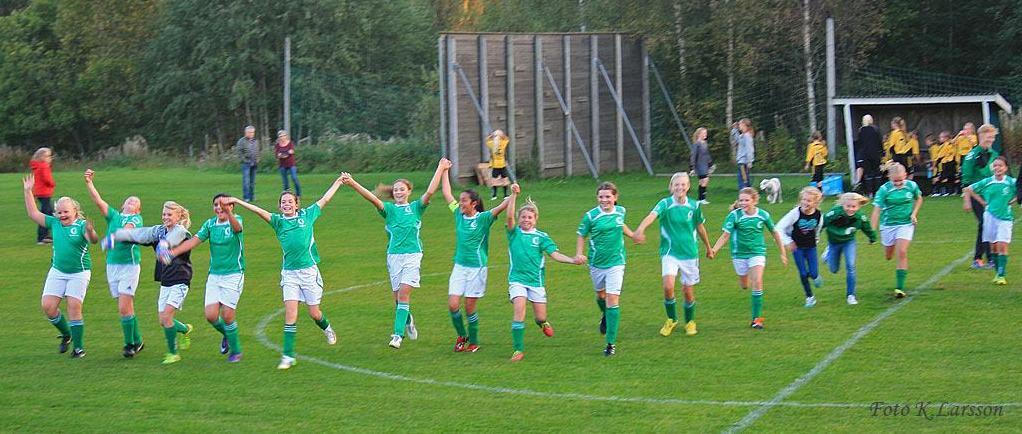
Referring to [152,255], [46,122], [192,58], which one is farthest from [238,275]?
[46,122]

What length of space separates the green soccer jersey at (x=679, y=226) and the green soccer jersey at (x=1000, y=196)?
17.7ft

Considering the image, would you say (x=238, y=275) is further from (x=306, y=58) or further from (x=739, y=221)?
(x=306, y=58)

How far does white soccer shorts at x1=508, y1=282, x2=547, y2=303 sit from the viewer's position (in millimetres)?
13672

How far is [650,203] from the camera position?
3134 centimetres

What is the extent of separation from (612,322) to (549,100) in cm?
2648

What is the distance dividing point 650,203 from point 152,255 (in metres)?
12.5

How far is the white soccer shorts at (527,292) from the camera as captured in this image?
13.7 metres

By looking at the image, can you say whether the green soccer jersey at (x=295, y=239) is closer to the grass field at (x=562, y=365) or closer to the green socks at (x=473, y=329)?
the grass field at (x=562, y=365)

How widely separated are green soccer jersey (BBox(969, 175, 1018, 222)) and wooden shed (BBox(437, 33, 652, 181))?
21432 millimetres

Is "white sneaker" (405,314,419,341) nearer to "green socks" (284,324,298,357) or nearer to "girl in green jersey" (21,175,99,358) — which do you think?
"green socks" (284,324,298,357)

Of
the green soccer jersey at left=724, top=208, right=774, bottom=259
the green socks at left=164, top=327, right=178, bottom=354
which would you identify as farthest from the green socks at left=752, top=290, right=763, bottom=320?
the green socks at left=164, top=327, right=178, bottom=354

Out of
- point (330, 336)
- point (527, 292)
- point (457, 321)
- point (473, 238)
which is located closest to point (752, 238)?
point (527, 292)

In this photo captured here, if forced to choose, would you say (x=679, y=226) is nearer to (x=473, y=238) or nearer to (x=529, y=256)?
(x=529, y=256)

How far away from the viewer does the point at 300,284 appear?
1366 centimetres
